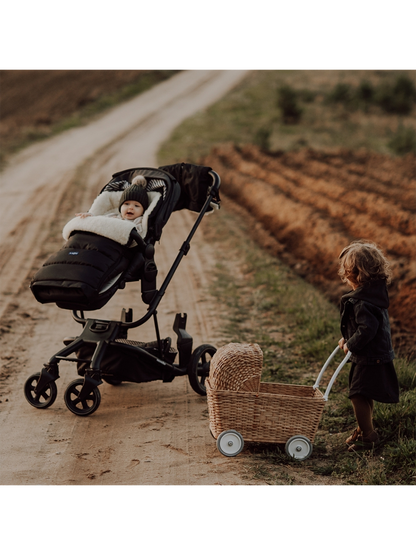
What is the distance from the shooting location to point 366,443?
4809 millimetres

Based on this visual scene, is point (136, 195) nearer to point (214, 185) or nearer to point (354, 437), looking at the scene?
point (214, 185)

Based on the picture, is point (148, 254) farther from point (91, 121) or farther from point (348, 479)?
point (91, 121)

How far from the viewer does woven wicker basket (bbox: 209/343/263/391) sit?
4766 mm

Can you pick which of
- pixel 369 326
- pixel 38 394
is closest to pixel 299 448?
pixel 369 326

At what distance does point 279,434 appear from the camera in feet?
15.6

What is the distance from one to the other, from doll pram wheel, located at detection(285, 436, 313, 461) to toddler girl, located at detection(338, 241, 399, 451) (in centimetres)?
49

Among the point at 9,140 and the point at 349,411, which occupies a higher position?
the point at 349,411

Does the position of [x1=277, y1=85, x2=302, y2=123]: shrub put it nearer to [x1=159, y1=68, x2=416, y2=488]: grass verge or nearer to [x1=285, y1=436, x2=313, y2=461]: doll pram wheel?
[x1=159, y1=68, x2=416, y2=488]: grass verge

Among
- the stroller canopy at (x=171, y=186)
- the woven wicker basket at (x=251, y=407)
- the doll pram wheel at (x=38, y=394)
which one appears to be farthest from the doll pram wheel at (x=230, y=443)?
the stroller canopy at (x=171, y=186)

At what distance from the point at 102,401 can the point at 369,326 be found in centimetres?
272

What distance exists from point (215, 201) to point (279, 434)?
2.75 meters

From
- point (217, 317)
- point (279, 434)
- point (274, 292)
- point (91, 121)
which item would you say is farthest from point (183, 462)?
point (91, 121)

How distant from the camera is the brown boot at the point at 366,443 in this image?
4797 millimetres

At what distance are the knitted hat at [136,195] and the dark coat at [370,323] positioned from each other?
7.54ft
